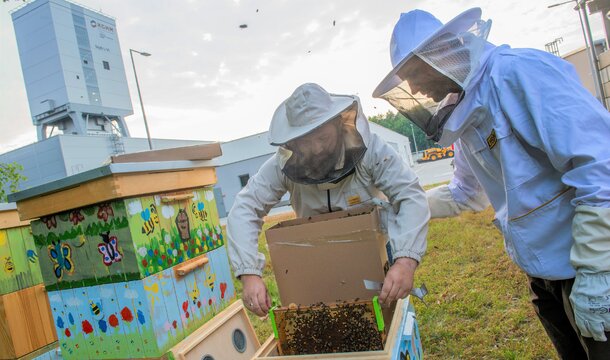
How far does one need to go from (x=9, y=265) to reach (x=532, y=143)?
2920 mm

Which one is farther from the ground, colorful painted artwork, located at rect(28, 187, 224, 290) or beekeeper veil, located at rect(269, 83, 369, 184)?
beekeeper veil, located at rect(269, 83, 369, 184)

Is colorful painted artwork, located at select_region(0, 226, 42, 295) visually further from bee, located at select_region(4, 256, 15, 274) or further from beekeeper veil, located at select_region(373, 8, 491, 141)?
beekeeper veil, located at select_region(373, 8, 491, 141)

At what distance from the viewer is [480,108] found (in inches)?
53.4

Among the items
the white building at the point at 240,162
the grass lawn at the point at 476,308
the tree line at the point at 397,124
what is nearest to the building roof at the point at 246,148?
the white building at the point at 240,162

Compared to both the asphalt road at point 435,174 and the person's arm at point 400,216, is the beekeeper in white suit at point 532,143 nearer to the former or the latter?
the person's arm at point 400,216

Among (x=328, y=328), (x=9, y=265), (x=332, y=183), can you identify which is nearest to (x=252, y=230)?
(x=332, y=183)

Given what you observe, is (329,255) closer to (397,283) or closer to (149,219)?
(397,283)

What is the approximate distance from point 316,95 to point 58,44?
94.9 ft

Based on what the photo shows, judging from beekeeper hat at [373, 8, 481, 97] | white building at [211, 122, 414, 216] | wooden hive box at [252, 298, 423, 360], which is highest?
white building at [211, 122, 414, 216]

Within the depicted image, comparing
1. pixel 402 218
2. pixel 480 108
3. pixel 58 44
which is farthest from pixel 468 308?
pixel 58 44

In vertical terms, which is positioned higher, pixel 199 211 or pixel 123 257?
pixel 199 211

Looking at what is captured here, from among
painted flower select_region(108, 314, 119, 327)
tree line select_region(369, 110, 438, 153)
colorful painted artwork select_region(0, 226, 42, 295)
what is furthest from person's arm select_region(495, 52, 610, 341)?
tree line select_region(369, 110, 438, 153)

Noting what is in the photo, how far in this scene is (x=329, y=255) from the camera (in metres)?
1.63

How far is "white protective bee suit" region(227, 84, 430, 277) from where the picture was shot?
62.0 inches
